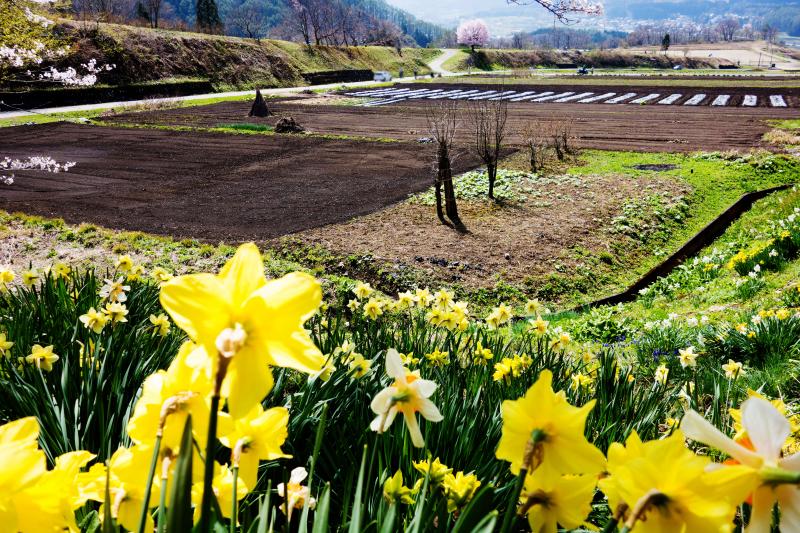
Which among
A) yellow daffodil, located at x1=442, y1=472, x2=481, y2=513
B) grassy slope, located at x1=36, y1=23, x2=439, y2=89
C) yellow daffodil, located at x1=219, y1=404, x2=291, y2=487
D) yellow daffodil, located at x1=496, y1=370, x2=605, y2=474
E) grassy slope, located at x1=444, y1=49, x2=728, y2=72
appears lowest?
yellow daffodil, located at x1=442, y1=472, x2=481, y2=513

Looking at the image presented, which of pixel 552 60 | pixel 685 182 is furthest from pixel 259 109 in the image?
pixel 552 60

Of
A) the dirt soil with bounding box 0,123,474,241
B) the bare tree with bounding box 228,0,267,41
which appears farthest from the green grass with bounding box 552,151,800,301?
the bare tree with bounding box 228,0,267,41

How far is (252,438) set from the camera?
1.02 meters

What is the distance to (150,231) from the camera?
11.0m

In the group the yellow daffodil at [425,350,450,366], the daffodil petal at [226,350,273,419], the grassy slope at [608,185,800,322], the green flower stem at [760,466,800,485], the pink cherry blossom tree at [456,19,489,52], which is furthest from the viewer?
the pink cherry blossom tree at [456,19,489,52]

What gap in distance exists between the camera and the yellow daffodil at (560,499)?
896mm

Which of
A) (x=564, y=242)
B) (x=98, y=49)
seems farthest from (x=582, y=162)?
(x=98, y=49)

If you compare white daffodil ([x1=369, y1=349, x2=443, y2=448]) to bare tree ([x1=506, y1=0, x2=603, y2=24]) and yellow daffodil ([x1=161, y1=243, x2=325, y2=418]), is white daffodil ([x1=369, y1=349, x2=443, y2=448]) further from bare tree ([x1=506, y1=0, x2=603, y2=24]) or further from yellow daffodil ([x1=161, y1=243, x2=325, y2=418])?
bare tree ([x1=506, y1=0, x2=603, y2=24])

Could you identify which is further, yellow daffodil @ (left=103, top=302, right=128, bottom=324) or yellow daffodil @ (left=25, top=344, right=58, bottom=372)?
yellow daffodil @ (left=103, top=302, right=128, bottom=324)

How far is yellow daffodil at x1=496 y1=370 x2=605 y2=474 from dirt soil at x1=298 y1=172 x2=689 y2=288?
8.14m

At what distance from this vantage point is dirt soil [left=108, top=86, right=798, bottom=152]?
2181 cm

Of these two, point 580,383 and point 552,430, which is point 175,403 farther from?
point 580,383

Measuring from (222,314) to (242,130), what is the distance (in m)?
24.9

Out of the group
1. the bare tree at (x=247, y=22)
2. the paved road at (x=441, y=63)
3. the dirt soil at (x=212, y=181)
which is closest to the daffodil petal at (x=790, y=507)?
the dirt soil at (x=212, y=181)
